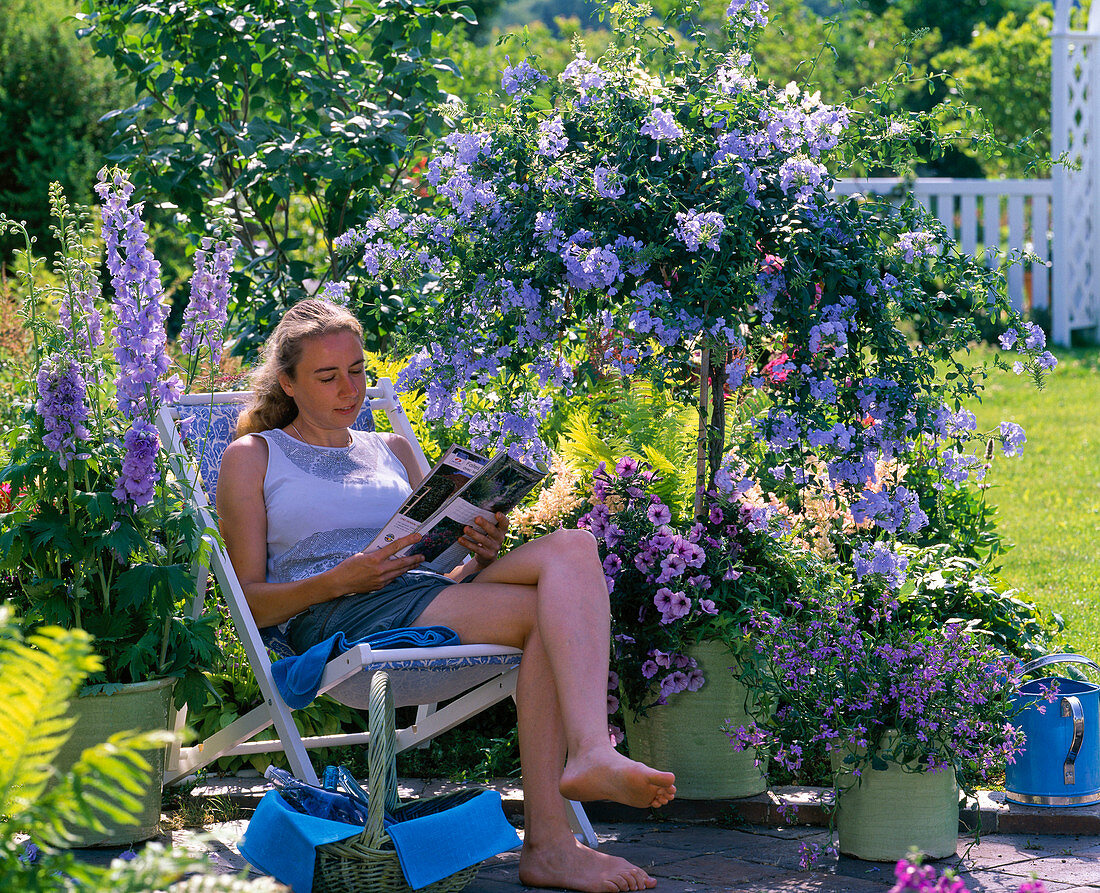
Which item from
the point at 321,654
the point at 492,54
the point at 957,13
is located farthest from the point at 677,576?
the point at 957,13

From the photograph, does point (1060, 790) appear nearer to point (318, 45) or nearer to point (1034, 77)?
point (318, 45)

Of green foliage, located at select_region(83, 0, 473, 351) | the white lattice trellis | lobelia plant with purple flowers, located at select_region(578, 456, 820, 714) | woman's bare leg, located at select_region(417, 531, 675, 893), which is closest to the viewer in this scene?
woman's bare leg, located at select_region(417, 531, 675, 893)

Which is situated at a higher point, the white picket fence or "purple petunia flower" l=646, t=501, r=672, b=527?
the white picket fence

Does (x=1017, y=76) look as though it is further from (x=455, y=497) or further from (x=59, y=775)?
(x=59, y=775)

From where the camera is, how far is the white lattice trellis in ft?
33.8

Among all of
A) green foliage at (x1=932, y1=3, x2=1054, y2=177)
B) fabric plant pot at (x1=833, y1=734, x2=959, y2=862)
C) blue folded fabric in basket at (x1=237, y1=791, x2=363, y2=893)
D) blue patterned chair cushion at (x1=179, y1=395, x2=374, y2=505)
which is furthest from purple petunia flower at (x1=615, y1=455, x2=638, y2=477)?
green foliage at (x1=932, y1=3, x2=1054, y2=177)

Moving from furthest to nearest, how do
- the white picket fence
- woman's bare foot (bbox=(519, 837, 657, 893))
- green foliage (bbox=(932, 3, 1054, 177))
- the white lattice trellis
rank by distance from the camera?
green foliage (bbox=(932, 3, 1054, 177)) → the white picket fence → the white lattice trellis → woman's bare foot (bbox=(519, 837, 657, 893))

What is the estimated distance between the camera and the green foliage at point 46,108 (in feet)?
29.7

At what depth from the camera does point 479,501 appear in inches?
119

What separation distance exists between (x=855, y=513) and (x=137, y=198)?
2.99m

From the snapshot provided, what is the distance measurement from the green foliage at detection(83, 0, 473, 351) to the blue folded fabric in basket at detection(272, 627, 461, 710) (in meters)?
1.69

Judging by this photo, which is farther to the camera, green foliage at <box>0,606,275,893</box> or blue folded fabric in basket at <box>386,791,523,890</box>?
blue folded fabric in basket at <box>386,791,523,890</box>

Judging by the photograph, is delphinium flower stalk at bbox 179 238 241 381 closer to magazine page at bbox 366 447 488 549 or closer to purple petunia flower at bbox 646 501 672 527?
magazine page at bbox 366 447 488 549

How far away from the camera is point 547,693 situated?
281 cm
